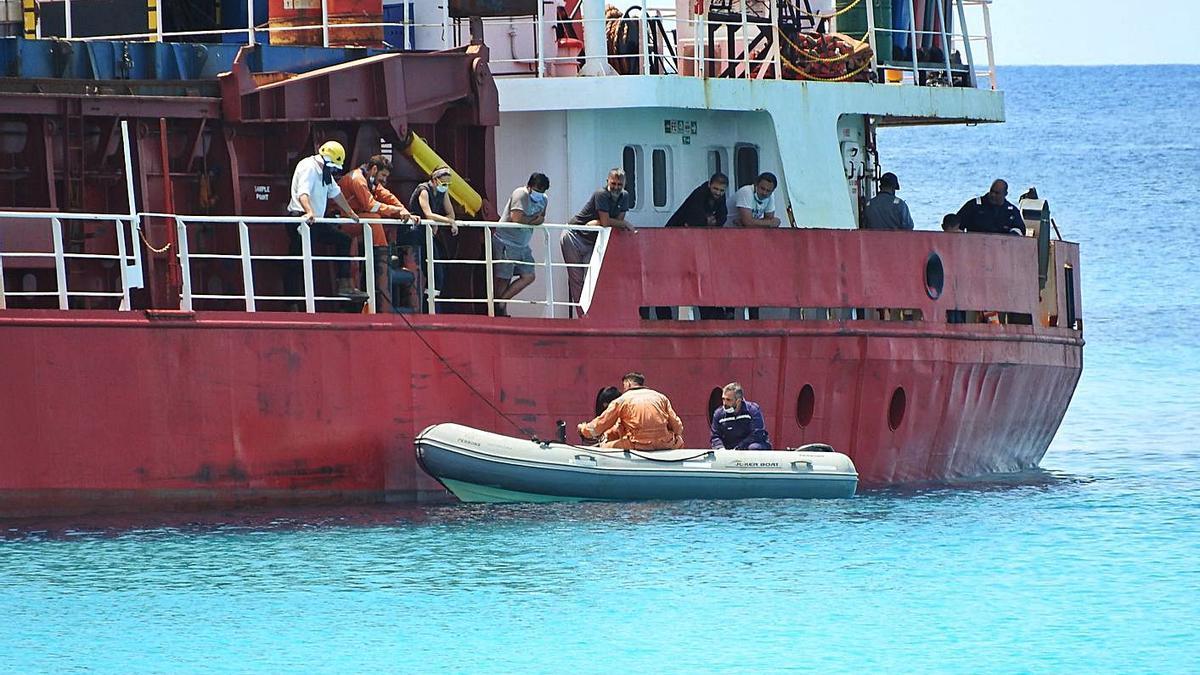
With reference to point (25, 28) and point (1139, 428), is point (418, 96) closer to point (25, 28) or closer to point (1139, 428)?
point (25, 28)

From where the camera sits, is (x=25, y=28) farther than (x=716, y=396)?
Yes

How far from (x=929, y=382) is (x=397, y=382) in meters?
5.66

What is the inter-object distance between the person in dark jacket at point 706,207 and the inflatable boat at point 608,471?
249cm

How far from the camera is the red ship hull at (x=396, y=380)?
19.3m

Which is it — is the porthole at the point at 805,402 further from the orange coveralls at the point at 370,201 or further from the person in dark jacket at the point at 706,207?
the orange coveralls at the point at 370,201

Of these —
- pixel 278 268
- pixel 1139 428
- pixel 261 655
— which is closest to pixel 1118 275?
pixel 1139 428

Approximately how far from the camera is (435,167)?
71.2ft

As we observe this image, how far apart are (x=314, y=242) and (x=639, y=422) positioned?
10.5ft

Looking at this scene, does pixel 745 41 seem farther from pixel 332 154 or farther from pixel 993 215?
pixel 332 154

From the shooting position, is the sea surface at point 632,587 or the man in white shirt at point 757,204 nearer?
the sea surface at point 632,587

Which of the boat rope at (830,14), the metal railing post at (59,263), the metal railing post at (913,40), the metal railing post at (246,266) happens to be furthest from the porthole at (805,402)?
the metal railing post at (59,263)

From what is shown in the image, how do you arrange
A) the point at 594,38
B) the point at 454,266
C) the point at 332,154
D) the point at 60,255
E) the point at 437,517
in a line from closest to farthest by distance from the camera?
1. the point at 60,255
2. the point at 437,517
3. the point at 332,154
4. the point at 454,266
5. the point at 594,38

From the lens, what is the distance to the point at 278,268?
21516 millimetres

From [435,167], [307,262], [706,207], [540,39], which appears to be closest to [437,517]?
[307,262]
